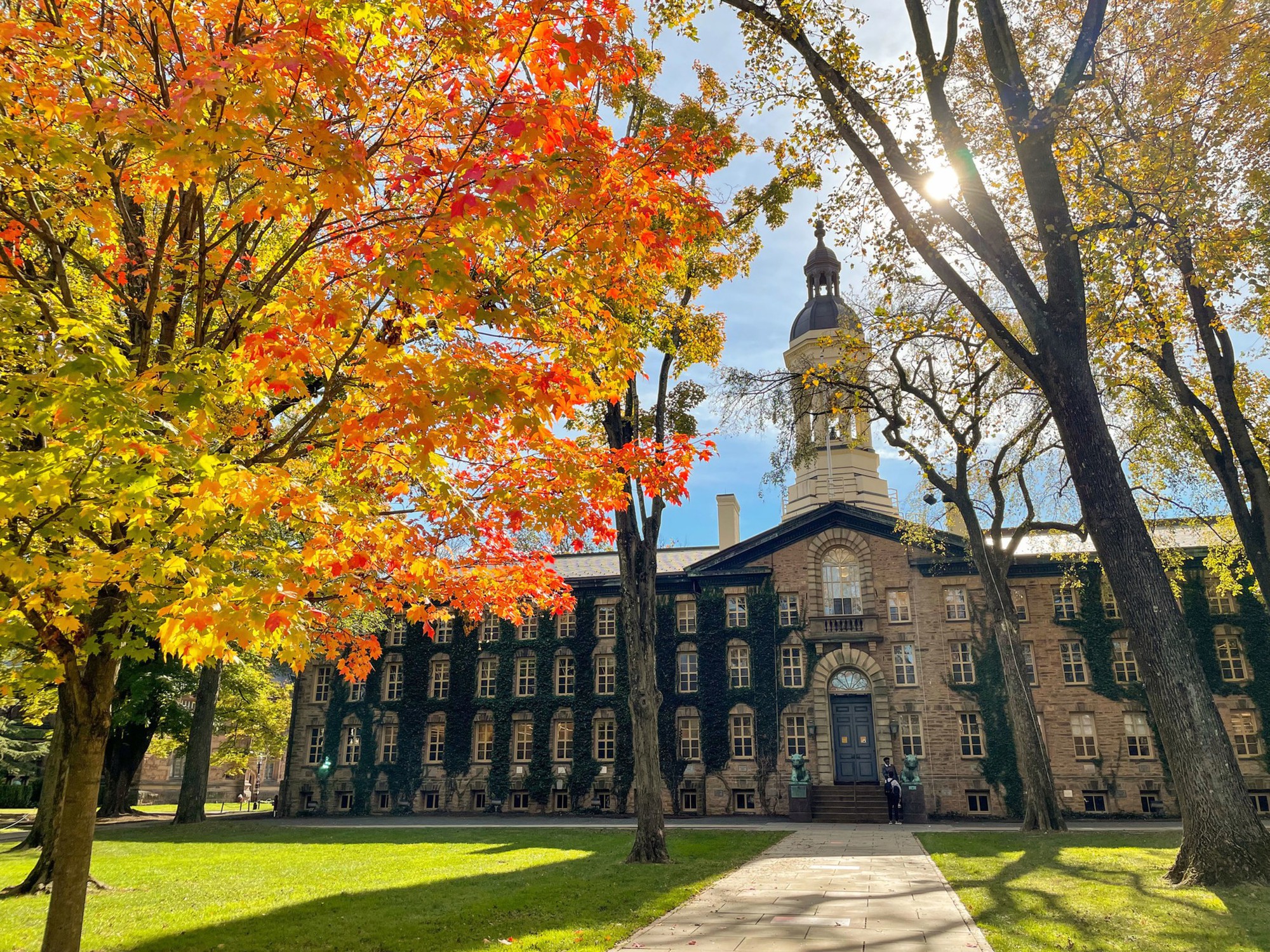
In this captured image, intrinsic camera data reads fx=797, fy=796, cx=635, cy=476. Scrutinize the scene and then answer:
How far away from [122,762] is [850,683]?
98.6 ft

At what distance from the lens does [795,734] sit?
3083 centimetres

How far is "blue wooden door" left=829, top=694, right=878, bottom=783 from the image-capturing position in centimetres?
2970

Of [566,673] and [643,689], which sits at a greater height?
[566,673]

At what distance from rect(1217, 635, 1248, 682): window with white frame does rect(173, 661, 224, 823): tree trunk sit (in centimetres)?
3497

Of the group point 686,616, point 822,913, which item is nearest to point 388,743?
point 686,616

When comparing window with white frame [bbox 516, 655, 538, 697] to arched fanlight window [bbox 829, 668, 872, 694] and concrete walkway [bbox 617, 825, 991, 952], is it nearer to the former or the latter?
arched fanlight window [bbox 829, 668, 872, 694]

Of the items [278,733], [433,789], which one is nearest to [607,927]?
[433,789]

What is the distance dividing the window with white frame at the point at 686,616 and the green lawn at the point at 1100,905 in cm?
1869

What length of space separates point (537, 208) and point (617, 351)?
53.0 inches

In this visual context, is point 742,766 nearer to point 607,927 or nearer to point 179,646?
point 607,927

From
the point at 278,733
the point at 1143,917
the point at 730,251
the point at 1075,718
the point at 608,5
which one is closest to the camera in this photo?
the point at 608,5

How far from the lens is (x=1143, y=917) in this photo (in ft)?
27.5

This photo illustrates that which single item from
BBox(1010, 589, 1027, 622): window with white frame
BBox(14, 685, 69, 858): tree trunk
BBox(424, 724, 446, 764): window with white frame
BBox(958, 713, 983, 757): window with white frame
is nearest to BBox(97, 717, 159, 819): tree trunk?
BBox(424, 724, 446, 764): window with white frame

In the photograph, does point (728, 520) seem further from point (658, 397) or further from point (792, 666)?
point (658, 397)
